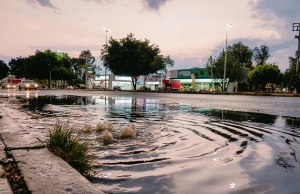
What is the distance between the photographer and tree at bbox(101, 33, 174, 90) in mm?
49000

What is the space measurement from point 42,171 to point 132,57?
47426 millimetres

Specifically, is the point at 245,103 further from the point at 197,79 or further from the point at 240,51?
the point at 240,51

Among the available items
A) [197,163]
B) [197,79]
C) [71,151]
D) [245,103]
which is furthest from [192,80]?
[71,151]

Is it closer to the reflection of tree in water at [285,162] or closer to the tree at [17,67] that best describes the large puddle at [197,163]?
the reflection of tree in water at [285,162]

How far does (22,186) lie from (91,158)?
121 centimetres

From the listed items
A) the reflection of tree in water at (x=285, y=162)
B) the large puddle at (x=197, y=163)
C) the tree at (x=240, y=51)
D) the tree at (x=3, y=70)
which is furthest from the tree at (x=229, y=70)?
the tree at (x=3, y=70)

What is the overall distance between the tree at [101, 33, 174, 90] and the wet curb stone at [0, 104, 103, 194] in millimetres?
45025

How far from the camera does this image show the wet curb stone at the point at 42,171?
7.22 feet

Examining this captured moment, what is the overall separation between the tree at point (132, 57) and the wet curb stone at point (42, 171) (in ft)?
148

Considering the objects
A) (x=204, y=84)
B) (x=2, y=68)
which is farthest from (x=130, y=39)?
(x=2, y=68)

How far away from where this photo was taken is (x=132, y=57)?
162ft

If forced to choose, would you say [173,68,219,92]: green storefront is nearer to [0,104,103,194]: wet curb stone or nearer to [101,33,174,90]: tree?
[101,33,174,90]: tree

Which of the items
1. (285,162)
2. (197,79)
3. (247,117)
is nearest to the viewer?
(285,162)

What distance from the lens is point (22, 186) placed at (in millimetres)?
2254
